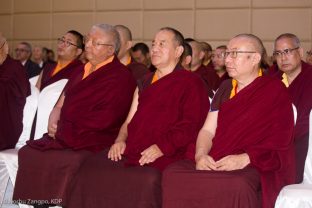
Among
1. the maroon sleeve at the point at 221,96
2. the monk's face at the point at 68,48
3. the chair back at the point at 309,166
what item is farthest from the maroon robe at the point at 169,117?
the monk's face at the point at 68,48

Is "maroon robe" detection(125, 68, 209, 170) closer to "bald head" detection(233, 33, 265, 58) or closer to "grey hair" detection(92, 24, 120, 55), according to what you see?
"bald head" detection(233, 33, 265, 58)

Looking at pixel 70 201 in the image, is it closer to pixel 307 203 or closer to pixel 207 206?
pixel 207 206

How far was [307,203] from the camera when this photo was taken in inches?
118

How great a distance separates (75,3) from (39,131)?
482 cm

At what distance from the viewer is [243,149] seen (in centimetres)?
325

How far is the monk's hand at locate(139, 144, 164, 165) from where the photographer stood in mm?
3475

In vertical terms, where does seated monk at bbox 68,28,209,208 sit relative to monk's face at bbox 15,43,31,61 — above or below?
below

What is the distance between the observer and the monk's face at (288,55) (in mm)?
4117

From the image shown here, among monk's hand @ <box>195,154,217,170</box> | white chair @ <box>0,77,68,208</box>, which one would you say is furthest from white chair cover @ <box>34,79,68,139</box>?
monk's hand @ <box>195,154,217,170</box>

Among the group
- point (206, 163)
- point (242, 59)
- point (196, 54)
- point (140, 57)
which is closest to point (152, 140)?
point (206, 163)

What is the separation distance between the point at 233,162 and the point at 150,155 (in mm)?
577

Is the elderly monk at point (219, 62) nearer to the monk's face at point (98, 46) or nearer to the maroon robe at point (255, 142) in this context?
the monk's face at point (98, 46)

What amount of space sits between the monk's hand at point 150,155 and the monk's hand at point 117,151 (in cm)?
23

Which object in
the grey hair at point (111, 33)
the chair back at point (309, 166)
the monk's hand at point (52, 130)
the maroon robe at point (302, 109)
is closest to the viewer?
the chair back at point (309, 166)
